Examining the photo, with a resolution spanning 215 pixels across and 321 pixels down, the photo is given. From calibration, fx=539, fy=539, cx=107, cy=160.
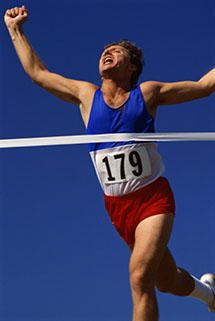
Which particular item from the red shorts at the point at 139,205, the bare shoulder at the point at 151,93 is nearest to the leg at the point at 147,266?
the red shorts at the point at 139,205

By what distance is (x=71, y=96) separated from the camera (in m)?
5.24

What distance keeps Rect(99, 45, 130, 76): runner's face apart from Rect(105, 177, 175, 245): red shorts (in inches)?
45.2

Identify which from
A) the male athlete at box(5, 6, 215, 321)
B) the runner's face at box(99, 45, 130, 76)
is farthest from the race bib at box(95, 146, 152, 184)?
the runner's face at box(99, 45, 130, 76)

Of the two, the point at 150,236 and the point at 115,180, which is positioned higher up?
the point at 115,180

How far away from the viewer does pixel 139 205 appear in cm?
486

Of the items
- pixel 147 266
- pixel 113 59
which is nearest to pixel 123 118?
pixel 113 59

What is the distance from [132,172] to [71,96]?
1.00m

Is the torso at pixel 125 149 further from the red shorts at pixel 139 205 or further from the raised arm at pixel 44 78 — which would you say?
the raised arm at pixel 44 78

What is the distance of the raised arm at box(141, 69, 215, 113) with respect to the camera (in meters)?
4.94

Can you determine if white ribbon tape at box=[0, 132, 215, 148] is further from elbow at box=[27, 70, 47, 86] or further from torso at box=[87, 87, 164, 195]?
elbow at box=[27, 70, 47, 86]

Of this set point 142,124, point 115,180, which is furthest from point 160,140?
point 115,180

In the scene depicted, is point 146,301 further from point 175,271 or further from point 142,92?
point 142,92

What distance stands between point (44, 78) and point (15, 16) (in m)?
0.77

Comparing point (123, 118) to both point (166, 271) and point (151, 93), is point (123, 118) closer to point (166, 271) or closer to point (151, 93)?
point (151, 93)
